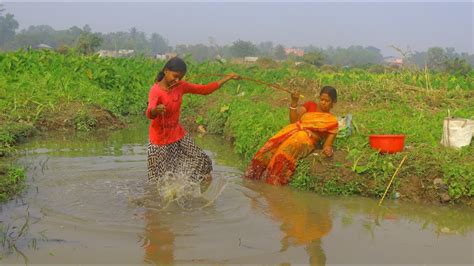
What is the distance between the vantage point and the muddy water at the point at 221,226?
4199mm

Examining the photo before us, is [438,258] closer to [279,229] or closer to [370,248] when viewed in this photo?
[370,248]

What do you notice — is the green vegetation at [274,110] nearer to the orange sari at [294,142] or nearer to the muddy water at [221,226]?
the orange sari at [294,142]

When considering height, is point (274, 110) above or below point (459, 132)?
below

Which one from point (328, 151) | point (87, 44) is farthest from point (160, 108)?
point (87, 44)

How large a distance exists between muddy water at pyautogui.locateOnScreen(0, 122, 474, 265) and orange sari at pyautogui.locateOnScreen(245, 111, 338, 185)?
0.21 m

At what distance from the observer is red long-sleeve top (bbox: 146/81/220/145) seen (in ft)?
17.7

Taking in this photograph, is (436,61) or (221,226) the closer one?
(221,226)

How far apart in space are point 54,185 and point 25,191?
439 millimetres

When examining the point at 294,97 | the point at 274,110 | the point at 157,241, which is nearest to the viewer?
the point at 157,241

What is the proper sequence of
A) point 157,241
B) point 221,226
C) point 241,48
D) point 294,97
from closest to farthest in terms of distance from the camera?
1. point 157,241
2. point 221,226
3. point 294,97
4. point 241,48

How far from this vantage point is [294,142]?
6.43 metres

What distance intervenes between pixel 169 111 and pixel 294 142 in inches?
64.6

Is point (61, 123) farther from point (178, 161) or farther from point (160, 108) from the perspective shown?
point (160, 108)

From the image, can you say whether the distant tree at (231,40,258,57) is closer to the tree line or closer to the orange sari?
the tree line
